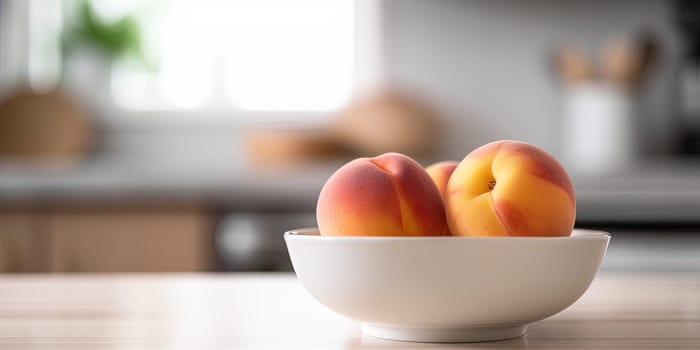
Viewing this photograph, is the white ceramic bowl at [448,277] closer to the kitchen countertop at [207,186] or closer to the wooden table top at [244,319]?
the wooden table top at [244,319]

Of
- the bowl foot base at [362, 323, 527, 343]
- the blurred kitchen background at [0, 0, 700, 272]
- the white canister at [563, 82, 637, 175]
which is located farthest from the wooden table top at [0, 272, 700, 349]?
the white canister at [563, 82, 637, 175]

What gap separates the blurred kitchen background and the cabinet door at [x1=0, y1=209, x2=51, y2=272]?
207 mm

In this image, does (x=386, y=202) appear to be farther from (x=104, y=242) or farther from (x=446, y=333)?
(x=104, y=242)

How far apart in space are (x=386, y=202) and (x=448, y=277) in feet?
0.20

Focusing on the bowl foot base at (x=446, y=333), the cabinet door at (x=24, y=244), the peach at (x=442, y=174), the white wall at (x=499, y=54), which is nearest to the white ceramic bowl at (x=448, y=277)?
the bowl foot base at (x=446, y=333)

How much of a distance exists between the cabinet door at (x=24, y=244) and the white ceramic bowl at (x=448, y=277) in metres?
1.66

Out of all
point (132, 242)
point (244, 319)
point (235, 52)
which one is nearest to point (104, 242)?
point (132, 242)

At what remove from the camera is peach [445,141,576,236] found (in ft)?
1.76

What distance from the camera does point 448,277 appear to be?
509 millimetres

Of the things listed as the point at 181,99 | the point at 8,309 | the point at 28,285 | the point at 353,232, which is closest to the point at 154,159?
the point at 181,99

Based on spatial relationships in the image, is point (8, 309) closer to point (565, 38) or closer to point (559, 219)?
point (559, 219)

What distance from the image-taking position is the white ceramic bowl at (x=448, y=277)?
0.51 metres

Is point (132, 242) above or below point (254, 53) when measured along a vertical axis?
below

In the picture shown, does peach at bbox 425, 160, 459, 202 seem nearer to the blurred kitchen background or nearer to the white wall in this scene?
the blurred kitchen background
